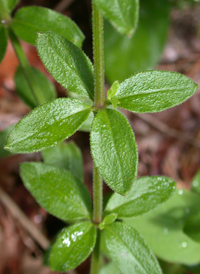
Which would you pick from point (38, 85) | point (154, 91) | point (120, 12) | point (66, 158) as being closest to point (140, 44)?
point (38, 85)

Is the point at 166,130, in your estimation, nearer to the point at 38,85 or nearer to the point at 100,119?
the point at 38,85

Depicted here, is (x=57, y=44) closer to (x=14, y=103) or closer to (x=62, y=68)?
(x=62, y=68)

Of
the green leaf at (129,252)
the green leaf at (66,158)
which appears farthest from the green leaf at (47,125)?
the green leaf at (66,158)

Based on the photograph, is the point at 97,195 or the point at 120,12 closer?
the point at 120,12

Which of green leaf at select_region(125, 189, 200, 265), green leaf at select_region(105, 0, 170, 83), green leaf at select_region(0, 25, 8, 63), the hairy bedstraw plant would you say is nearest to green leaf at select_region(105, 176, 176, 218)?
the hairy bedstraw plant

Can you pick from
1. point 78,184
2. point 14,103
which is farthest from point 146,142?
point 78,184
